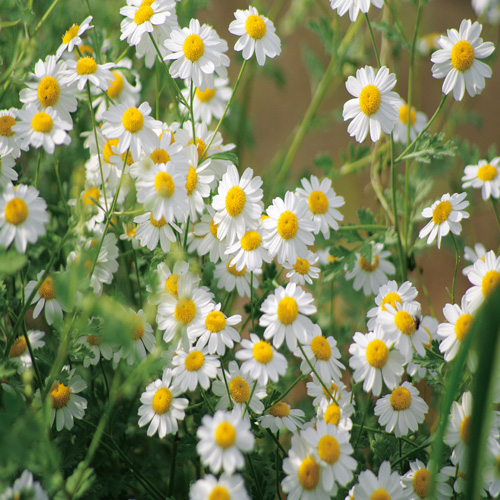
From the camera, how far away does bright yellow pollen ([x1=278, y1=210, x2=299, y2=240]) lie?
0.52 m

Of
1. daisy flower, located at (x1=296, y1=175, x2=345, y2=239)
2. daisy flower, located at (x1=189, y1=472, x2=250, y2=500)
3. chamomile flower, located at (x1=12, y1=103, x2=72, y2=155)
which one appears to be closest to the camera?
daisy flower, located at (x1=189, y1=472, x2=250, y2=500)

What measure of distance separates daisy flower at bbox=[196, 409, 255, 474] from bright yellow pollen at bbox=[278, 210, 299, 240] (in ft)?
0.59

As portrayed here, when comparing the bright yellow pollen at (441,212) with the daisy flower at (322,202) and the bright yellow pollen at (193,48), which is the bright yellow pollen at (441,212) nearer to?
the daisy flower at (322,202)

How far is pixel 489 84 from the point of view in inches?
60.7

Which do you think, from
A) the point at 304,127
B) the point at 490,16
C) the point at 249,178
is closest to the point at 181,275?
the point at 249,178

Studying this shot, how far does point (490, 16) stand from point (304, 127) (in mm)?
321

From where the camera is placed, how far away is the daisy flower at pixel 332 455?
17.8 inches

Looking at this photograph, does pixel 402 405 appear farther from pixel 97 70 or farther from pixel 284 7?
pixel 284 7

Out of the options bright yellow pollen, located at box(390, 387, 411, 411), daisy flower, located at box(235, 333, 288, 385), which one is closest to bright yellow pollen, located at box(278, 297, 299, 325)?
daisy flower, located at box(235, 333, 288, 385)

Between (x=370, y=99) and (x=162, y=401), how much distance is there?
36cm

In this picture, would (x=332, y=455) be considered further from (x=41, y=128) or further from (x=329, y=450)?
(x=41, y=128)

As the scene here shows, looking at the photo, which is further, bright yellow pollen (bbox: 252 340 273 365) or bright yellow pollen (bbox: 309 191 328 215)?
bright yellow pollen (bbox: 309 191 328 215)

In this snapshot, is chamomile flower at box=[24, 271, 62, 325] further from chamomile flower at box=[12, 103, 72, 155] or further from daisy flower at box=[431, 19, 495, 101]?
daisy flower at box=[431, 19, 495, 101]

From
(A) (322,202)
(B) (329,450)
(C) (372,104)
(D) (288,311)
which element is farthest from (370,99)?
(B) (329,450)
